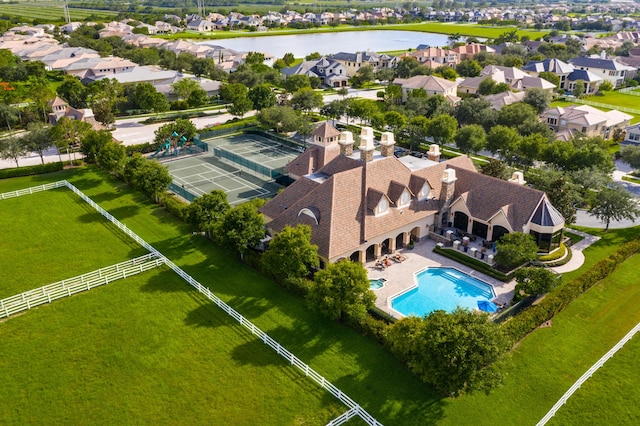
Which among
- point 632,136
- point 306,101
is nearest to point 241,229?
point 306,101

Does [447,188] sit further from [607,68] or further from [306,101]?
[607,68]

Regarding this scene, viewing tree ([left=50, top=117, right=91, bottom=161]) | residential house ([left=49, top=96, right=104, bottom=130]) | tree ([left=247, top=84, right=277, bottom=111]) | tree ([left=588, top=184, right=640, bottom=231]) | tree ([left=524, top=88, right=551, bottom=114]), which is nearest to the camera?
tree ([left=588, top=184, right=640, bottom=231])

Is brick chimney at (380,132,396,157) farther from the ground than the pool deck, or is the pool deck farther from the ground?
brick chimney at (380,132,396,157)

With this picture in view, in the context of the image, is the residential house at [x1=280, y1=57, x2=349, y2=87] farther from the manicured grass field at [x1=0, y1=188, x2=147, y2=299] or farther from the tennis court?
the manicured grass field at [x1=0, y1=188, x2=147, y2=299]

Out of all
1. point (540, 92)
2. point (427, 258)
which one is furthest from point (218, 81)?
point (427, 258)

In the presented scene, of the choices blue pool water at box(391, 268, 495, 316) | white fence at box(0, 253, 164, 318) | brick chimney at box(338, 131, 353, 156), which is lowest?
blue pool water at box(391, 268, 495, 316)

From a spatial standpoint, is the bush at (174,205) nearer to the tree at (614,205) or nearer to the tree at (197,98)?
the tree at (614,205)

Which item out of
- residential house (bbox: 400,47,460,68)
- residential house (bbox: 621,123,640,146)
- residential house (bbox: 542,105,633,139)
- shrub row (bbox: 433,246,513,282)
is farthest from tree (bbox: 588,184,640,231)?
residential house (bbox: 400,47,460,68)
